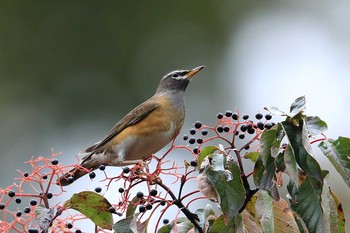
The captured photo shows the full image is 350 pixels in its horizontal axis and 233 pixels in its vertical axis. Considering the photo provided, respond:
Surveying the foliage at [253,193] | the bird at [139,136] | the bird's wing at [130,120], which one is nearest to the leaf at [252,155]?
the foliage at [253,193]

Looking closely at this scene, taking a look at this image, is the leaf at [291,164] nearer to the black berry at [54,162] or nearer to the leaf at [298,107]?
the leaf at [298,107]

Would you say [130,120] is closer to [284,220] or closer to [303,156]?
[284,220]

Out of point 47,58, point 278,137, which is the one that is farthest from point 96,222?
point 47,58

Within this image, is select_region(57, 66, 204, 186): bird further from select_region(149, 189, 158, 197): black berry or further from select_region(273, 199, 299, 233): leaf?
select_region(273, 199, 299, 233): leaf

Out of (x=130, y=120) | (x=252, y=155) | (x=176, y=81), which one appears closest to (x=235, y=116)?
(x=252, y=155)

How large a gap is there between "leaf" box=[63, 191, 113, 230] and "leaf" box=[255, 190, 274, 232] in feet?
1.68

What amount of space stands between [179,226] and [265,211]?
1.03ft

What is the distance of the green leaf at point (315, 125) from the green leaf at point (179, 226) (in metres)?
0.50

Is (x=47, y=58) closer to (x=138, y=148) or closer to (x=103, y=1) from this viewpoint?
(x=103, y=1)

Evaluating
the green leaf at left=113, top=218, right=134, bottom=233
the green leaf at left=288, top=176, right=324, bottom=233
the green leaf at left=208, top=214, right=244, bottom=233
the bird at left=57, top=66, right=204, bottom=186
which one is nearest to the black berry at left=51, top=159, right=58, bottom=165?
the green leaf at left=113, top=218, right=134, bottom=233

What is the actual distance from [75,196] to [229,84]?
6.85m

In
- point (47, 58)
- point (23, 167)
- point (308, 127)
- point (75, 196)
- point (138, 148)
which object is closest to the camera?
point (308, 127)

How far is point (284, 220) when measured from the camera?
7.45ft

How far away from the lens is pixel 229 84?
913cm
